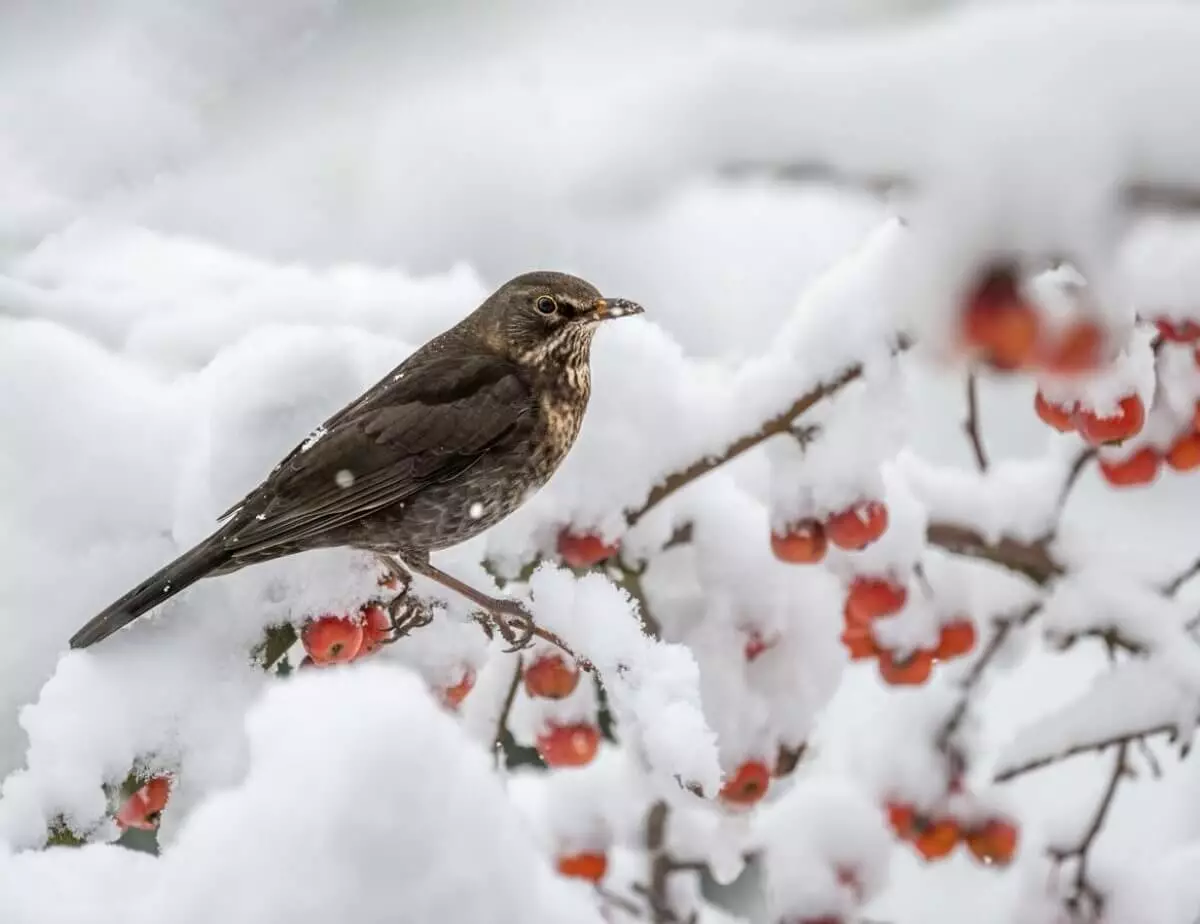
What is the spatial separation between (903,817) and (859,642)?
0.39 m

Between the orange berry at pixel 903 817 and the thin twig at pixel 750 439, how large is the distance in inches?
37.7

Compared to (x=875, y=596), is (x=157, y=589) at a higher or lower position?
higher

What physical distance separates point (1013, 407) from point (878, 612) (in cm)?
85

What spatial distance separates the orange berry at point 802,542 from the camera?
1.77 m

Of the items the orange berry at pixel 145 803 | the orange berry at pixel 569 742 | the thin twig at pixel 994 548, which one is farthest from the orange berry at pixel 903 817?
the orange berry at pixel 145 803

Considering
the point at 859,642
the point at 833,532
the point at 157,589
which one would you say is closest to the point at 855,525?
the point at 833,532

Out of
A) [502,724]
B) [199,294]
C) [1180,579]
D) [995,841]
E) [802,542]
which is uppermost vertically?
[199,294]

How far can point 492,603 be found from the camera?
150 cm

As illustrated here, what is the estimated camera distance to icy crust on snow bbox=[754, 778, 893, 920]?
84.6 inches

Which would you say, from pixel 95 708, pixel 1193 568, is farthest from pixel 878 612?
pixel 95 708

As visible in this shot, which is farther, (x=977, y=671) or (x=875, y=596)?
(x=977, y=671)

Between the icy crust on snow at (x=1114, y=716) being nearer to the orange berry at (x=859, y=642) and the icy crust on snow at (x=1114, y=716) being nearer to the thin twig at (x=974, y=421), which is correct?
the orange berry at (x=859, y=642)

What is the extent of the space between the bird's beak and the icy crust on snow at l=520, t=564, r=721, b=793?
0.39 m

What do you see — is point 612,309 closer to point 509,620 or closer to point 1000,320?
point 509,620
